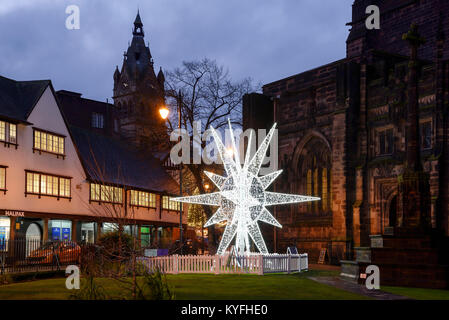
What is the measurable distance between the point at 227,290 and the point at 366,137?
21.0m

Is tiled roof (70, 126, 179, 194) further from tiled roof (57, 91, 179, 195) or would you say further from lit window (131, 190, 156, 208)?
lit window (131, 190, 156, 208)

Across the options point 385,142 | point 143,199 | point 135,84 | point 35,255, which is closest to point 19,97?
point 143,199

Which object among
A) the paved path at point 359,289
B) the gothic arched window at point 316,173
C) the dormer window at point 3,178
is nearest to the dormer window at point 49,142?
the dormer window at point 3,178

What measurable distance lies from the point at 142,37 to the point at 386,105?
278ft

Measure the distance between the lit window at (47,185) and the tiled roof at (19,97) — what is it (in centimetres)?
422

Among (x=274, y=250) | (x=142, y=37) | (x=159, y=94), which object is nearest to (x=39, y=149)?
(x=159, y=94)

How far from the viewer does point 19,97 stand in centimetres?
4147

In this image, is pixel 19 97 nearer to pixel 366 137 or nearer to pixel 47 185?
pixel 47 185

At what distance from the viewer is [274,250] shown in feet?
132

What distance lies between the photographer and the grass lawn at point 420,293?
54.7ft

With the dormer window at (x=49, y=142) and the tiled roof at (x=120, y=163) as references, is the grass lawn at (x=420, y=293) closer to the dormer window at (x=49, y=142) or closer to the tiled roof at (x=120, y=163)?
the dormer window at (x=49, y=142)

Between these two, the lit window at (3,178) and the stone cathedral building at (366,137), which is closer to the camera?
the stone cathedral building at (366,137)

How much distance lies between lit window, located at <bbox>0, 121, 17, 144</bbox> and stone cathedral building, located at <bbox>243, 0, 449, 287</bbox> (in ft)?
53.9
